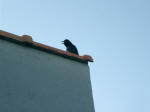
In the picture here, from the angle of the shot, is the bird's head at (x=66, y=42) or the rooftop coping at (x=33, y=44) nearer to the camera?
the rooftop coping at (x=33, y=44)

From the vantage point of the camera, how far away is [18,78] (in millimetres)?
3822

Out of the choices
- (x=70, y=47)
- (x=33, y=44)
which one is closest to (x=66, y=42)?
(x=70, y=47)

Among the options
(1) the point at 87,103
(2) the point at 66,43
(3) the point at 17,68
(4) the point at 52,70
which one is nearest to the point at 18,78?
(3) the point at 17,68

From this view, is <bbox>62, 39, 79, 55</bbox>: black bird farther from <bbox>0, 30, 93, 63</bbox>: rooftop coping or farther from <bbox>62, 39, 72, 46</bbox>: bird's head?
<bbox>0, 30, 93, 63</bbox>: rooftop coping

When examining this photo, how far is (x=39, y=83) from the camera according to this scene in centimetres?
400

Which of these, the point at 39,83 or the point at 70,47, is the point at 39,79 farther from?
the point at 70,47

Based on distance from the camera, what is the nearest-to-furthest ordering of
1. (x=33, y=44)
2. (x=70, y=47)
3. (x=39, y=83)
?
(x=39, y=83) → (x=33, y=44) → (x=70, y=47)

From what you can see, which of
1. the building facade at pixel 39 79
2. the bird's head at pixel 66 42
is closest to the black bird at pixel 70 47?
the bird's head at pixel 66 42

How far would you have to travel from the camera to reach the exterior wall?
3.64 m

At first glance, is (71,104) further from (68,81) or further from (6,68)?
(6,68)

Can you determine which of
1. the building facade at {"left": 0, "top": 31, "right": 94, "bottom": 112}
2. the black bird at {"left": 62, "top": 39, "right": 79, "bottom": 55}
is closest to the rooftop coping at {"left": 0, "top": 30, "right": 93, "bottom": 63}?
the building facade at {"left": 0, "top": 31, "right": 94, "bottom": 112}

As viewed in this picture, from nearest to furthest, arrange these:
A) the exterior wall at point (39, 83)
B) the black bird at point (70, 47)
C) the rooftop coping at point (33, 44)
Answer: the exterior wall at point (39, 83) < the rooftop coping at point (33, 44) < the black bird at point (70, 47)

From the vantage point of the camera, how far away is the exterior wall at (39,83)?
11.9ft

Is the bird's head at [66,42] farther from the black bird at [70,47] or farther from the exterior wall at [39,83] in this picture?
the exterior wall at [39,83]
